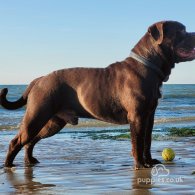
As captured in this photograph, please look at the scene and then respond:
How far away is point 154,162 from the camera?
7219 millimetres

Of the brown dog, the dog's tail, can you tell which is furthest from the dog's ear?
the dog's tail

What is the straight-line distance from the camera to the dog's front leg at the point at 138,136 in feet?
22.4

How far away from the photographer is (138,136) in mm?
6871

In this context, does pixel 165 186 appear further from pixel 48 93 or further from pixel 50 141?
pixel 50 141

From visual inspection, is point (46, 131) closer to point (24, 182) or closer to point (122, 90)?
point (122, 90)

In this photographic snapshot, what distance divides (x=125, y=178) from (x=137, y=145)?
0.95 metres

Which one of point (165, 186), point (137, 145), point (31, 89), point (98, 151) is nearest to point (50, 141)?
point (98, 151)

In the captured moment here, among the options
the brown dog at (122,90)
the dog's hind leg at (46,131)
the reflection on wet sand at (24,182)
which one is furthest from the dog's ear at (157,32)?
the reflection on wet sand at (24,182)

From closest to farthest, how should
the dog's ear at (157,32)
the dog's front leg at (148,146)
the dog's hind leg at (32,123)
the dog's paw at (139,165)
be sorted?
the dog's paw at (139,165) → the dog's ear at (157,32) → the dog's front leg at (148,146) → the dog's hind leg at (32,123)

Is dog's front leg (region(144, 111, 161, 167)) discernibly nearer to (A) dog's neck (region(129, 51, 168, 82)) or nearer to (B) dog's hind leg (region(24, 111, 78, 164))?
(A) dog's neck (region(129, 51, 168, 82))

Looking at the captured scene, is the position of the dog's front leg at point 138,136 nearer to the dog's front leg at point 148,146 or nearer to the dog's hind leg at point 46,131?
the dog's front leg at point 148,146

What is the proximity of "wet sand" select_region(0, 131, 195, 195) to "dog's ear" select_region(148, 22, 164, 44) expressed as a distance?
1710mm

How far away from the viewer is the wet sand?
210 inches

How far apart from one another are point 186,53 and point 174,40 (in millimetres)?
239
